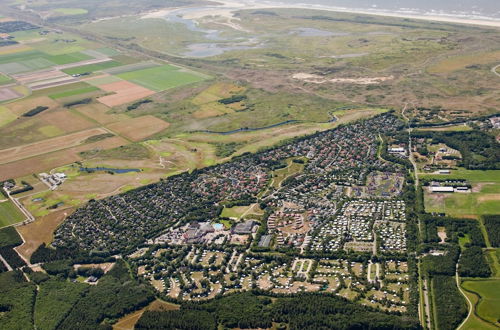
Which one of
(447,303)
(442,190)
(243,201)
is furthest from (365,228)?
(243,201)

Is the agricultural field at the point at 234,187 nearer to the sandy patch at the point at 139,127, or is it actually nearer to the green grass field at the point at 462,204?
the green grass field at the point at 462,204

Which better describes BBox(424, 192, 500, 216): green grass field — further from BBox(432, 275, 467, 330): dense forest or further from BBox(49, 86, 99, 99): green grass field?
BBox(49, 86, 99, 99): green grass field

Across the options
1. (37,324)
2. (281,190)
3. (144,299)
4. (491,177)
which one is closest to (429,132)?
(491,177)

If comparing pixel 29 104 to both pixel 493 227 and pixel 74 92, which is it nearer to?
pixel 74 92

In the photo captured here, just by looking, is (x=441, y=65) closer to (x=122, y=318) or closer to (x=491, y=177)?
(x=491, y=177)

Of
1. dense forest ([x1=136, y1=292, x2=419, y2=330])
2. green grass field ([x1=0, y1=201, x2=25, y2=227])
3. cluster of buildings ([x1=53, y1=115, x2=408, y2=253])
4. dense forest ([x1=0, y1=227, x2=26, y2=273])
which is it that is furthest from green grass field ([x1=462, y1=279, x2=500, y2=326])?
green grass field ([x1=0, y1=201, x2=25, y2=227])
